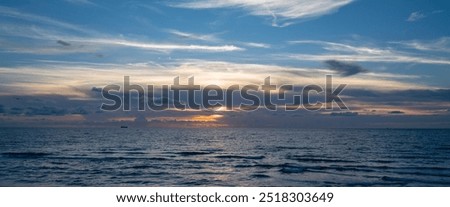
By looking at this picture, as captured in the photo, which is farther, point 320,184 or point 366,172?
point 366,172

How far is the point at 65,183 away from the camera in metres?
30.0

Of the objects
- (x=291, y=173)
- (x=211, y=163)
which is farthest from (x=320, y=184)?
(x=211, y=163)

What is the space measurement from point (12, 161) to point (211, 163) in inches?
941

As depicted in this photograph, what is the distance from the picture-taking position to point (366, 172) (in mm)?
36562

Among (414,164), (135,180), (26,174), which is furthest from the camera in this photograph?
(414,164)

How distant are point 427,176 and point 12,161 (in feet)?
148

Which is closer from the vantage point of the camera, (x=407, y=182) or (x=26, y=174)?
(x=407, y=182)

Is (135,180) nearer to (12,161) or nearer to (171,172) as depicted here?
(171,172)

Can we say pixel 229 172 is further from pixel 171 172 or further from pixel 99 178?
pixel 99 178

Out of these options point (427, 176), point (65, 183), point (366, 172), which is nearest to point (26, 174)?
point (65, 183)
